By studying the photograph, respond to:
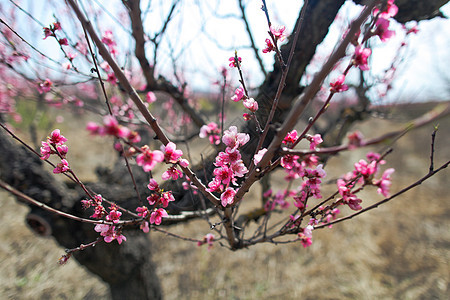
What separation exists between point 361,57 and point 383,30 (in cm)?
12

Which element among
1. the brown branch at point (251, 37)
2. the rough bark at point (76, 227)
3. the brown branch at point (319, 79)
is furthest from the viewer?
the brown branch at point (251, 37)

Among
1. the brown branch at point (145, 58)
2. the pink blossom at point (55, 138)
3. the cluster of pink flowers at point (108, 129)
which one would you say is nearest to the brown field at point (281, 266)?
the brown branch at point (145, 58)

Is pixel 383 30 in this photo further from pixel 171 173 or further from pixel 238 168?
pixel 171 173

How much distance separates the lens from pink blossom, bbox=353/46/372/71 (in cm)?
62

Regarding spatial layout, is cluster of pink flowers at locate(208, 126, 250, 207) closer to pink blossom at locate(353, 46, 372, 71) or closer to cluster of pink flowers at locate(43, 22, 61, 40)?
pink blossom at locate(353, 46, 372, 71)

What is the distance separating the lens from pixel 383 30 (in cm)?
64

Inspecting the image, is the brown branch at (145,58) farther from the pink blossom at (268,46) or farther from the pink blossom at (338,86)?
the pink blossom at (338,86)

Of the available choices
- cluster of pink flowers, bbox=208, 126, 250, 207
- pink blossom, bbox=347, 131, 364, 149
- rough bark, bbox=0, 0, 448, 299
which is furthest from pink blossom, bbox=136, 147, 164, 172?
rough bark, bbox=0, 0, 448, 299

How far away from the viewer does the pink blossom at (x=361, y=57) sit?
0.62 meters

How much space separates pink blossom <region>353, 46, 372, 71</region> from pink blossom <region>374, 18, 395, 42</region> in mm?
76

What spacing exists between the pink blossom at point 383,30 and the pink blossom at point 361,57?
0.08 metres

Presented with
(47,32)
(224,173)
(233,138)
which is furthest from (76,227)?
(233,138)

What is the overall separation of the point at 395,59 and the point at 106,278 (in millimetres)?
4180

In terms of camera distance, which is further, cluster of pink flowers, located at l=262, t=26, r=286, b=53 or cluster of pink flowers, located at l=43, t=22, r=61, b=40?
cluster of pink flowers, located at l=43, t=22, r=61, b=40
